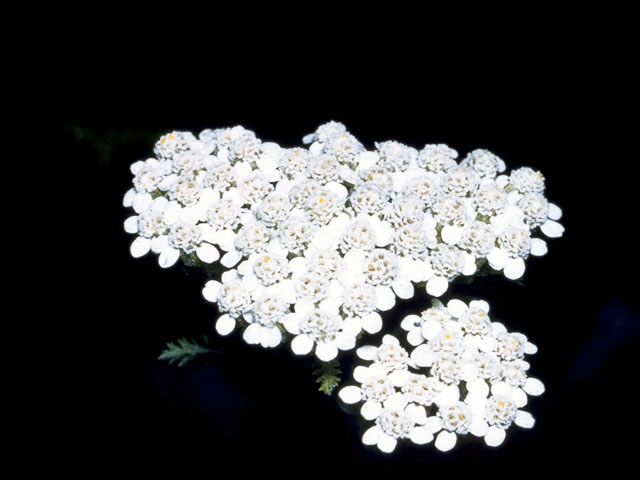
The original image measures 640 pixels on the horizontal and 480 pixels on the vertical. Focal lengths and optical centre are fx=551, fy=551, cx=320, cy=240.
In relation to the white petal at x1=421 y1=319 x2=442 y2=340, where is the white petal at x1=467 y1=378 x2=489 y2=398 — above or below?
below

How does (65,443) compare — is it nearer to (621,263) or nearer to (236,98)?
(236,98)

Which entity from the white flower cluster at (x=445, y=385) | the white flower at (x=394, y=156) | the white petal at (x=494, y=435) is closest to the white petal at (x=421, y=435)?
the white flower cluster at (x=445, y=385)

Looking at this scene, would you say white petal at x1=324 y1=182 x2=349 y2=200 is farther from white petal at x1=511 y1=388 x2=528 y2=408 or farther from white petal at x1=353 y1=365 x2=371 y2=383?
white petal at x1=511 y1=388 x2=528 y2=408

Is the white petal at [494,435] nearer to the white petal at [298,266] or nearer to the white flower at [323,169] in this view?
the white petal at [298,266]

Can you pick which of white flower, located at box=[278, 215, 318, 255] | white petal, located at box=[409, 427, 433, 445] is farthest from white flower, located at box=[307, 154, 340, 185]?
white petal, located at box=[409, 427, 433, 445]

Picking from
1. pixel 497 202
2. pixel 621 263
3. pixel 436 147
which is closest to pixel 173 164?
pixel 436 147

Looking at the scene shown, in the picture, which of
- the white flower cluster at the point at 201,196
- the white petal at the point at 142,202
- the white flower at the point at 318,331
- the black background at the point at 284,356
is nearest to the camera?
the white flower at the point at 318,331
